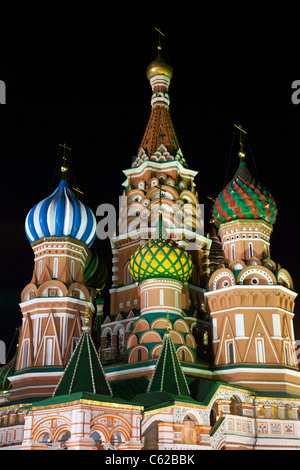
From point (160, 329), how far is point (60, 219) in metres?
5.90

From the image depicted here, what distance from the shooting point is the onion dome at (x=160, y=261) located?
19844 millimetres

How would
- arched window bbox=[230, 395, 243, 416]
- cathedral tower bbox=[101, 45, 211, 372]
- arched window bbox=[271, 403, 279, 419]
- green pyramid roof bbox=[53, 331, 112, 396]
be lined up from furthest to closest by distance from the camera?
cathedral tower bbox=[101, 45, 211, 372]
arched window bbox=[271, 403, 279, 419]
arched window bbox=[230, 395, 243, 416]
green pyramid roof bbox=[53, 331, 112, 396]

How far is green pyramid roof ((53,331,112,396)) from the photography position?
13.8 meters

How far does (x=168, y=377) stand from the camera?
15.4 meters

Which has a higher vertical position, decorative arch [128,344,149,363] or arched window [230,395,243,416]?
decorative arch [128,344,149,363]

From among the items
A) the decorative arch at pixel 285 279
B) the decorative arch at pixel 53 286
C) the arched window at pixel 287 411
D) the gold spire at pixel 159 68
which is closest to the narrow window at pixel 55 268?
the decorative arch at pixel 53 286

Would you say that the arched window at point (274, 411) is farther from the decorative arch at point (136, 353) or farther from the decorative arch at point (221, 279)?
the decorative arch at point (221, 279)

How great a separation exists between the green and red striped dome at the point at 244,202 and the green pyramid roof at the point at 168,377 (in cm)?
737

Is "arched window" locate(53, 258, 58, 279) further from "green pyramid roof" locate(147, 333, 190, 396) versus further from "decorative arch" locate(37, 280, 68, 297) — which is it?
"green pyramid roof" locate(147, 333, 190, 396)

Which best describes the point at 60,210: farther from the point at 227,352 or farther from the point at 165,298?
the point at 227,352

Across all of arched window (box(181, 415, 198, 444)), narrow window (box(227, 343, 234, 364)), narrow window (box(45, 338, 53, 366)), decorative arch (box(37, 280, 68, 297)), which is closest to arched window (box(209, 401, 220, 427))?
arched window (box(181, 415, 198, 444))

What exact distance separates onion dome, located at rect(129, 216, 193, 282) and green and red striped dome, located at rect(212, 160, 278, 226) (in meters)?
2.76

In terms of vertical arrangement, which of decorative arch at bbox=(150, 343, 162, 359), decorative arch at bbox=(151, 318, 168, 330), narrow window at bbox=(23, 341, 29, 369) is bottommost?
decorative arch at bbox=(150, 343, 162, 359)

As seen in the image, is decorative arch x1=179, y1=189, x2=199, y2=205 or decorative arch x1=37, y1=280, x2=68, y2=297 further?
decorative arch x1=179, y1=189, x2=199, y2=205
